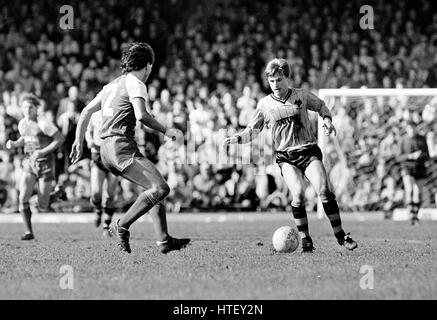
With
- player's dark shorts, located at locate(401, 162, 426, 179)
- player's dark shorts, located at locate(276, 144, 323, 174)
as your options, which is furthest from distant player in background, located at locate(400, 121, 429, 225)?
player's dark shorts, located at locate(276, 144, 323, 174)

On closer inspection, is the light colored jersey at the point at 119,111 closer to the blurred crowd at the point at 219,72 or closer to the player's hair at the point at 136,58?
the player's hair at the point at 136,58

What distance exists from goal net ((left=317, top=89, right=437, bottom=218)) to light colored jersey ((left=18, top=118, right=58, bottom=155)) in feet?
28.4

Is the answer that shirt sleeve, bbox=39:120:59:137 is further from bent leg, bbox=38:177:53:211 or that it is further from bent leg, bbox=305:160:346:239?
bent leg, bbox=305:160:346:239

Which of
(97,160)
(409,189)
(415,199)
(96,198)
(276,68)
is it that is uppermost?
(276,68)

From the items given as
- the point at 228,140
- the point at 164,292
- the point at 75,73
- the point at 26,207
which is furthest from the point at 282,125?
the point at 75,73

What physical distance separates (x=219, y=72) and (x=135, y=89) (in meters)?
13.6

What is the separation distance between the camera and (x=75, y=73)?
893 inches

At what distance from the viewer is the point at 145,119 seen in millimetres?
9430

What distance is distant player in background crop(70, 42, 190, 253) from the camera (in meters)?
9.73

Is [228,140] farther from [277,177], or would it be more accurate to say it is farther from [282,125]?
[277,177]

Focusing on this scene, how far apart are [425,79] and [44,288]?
55.1 feet

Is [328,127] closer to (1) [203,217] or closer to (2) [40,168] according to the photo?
(2) [40,168]

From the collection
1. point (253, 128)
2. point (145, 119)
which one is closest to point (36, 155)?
point (253, 128)

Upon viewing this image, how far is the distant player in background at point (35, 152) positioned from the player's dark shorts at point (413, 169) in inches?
317
